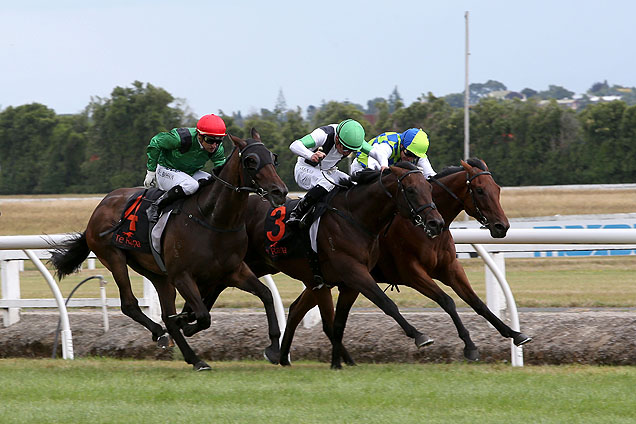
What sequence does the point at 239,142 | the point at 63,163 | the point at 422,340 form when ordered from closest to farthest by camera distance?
the point at 422,340 < the point at 239,142 < the point at 63,163

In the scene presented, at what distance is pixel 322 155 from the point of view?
6.73m

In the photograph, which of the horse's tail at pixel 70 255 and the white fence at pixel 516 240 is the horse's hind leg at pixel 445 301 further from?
the horse's tail at pixel 70 255

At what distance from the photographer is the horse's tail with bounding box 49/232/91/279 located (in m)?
7.91

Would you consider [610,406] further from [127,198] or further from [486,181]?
[127,198]

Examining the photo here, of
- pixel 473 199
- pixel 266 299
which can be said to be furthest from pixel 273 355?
pixel 473 199

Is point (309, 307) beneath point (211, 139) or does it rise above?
beneath

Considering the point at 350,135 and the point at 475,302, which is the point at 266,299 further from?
the point at 475,302

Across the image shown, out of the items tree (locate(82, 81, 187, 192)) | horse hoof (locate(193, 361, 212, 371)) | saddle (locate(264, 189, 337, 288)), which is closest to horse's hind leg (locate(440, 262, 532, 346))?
saddle (locate(264, 189, 337, 288))

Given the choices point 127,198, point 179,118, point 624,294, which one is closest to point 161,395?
point 127,198

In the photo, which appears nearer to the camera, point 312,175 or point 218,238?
point 218,238

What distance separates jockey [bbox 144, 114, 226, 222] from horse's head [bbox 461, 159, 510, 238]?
72.9 inches

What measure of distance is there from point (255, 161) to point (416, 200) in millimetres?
1091

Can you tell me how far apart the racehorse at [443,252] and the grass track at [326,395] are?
1.67 ft

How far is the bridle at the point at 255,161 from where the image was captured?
19.6ft
